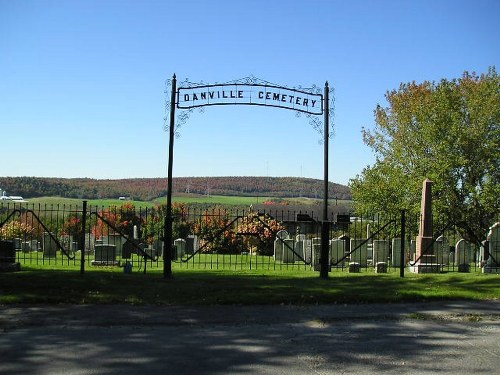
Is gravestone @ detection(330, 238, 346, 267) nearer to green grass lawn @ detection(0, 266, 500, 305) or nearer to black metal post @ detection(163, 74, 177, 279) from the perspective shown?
green grass lawn @ detection(0, 266, 500, 305)

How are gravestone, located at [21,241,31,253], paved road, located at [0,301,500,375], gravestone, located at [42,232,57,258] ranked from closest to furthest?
paved road, located at [0,301,500,375], gravestone, located at [42,232,57,258], gravestone, located at [21,241,31,253]

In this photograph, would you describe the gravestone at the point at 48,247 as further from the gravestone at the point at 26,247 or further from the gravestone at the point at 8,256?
the gravestone at the point at 8,256

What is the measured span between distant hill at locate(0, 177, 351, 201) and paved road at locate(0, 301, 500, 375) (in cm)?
8095

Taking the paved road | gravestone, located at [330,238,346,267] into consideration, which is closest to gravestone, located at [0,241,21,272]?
the paved road

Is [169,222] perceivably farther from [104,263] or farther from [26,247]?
[26,247]

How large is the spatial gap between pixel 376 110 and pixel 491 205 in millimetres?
14260

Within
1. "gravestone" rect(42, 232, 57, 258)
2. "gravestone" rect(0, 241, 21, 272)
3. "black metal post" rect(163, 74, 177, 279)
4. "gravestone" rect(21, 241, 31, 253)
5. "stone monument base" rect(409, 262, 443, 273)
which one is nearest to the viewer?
"black metal post" rect(163, 74, 177, 279)

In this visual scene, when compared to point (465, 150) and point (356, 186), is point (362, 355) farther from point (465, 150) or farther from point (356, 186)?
point (356, 186)

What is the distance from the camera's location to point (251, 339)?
6730 mm

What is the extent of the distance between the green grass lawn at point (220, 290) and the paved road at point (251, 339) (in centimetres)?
50

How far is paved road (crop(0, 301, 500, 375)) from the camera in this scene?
18.5 feet

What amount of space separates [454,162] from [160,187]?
241ft

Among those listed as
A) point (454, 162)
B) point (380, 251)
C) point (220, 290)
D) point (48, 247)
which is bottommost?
point (220, 290)

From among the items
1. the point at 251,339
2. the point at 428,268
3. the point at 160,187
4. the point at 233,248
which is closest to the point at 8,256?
the point at 251,339
